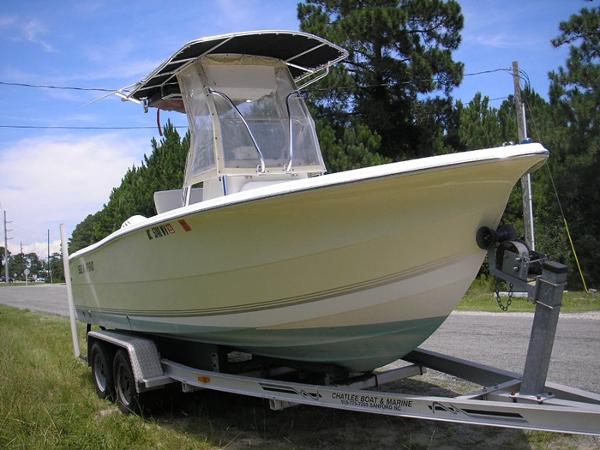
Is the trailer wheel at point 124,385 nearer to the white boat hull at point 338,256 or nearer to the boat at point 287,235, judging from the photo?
the boat at point 287,235

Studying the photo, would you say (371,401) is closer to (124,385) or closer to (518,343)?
(124,385)

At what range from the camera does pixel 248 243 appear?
3732mm

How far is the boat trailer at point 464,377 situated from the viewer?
3064mm

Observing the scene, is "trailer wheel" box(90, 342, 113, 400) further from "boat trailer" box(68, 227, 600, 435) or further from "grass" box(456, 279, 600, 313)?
"grass" box(456, 279, 600, 313)

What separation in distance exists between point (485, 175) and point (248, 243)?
59.4 inches

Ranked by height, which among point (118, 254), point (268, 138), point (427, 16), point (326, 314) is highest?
point (427, 16)

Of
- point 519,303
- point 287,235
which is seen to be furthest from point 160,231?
point 519,303

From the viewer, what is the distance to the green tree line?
58.5 ft

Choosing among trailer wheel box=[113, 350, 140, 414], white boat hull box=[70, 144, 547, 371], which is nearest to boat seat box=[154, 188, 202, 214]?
white boat hull box=[70, 144, 547, 371]

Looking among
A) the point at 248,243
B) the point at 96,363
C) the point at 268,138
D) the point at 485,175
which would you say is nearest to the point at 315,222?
the point at 248,243

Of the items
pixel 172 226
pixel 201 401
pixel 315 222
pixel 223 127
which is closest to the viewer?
pixel 315 222

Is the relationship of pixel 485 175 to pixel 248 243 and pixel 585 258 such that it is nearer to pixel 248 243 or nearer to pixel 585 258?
pixel 248 243

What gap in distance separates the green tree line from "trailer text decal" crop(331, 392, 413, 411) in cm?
1328

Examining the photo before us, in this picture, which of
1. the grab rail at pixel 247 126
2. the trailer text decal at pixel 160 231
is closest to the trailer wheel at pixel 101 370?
the trailer text decal at pixel 160 231
